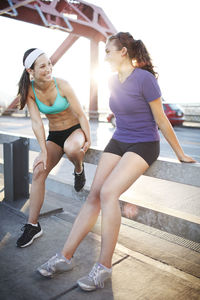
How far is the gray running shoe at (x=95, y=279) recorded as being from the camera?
83.5 inches

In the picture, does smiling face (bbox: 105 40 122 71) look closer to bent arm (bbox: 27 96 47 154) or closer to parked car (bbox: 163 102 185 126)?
bent arm (bbox: 27 96 47 154)

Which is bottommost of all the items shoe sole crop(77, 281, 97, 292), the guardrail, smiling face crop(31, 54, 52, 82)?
shoe sole crop(77, 281, 97, 292)

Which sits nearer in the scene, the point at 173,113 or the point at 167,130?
the point at 167,130

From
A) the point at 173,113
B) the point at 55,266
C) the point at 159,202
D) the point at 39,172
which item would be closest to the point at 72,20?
the point at 173,113

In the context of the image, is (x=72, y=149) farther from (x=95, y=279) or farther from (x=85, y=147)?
(x=95, y=279)

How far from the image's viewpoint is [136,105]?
8.04ft

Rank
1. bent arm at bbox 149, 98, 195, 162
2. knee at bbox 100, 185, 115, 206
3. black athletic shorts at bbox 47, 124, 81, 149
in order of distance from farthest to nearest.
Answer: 1. black athletic shorts at bbox 47, 124, 81, 149
2. bent arm at bbox 149, 98, 195, 162
3. knee at bbox 100, 185, 115, 206

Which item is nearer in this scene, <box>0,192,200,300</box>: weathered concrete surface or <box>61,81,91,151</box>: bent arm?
<box>0,192,200,300</box>: weathered concrete surface

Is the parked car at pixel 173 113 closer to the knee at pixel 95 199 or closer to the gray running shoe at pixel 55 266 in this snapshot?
the knee at pixel 95 199

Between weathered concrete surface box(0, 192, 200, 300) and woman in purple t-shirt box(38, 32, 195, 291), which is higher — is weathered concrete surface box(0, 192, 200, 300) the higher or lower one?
the lower one

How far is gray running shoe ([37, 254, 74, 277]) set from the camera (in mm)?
2264

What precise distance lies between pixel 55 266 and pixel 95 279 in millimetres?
342

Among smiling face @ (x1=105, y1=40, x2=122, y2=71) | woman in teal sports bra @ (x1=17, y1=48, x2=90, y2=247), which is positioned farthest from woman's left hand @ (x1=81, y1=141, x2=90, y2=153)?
smiling face @ (x1=105, y1=40, x2=122, y2=71)

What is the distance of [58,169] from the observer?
21.0 feet
